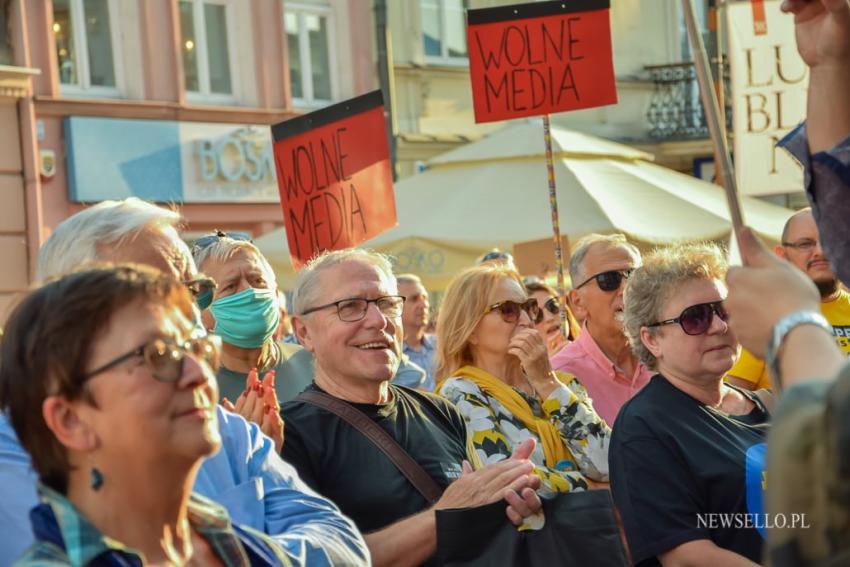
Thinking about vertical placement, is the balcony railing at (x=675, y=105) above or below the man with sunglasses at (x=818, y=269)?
above

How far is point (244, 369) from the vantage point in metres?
5.22

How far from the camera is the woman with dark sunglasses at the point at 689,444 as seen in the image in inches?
163

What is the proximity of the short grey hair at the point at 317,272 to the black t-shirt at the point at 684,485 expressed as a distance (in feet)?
3.16

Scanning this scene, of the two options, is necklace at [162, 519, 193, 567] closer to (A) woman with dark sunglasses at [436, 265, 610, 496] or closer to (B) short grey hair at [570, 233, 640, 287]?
(A) woman with dark sunglasses at [436, 265, 610, 496]

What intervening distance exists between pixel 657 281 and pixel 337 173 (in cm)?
268

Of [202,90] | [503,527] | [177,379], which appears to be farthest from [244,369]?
[202,90]

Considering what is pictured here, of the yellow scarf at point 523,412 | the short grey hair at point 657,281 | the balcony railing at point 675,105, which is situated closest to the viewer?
the short grey hair at point 657,281

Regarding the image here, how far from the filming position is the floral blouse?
4.71 m

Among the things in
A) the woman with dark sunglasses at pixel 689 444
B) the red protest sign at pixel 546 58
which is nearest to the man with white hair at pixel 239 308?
the woman with dark sunglasses at pixel 689 444

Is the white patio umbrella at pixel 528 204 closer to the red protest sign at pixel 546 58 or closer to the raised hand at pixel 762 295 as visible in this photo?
the red protest sign at pixel 546 58

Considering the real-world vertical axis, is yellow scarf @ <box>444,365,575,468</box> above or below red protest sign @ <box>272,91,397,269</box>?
below

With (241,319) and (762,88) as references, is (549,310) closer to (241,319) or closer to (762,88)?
(762,88)

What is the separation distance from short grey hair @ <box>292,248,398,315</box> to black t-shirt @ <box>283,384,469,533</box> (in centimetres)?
42

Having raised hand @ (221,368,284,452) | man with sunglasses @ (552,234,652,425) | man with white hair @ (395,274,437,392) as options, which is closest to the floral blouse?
man with sunglasses @ (552,234,652,425)
